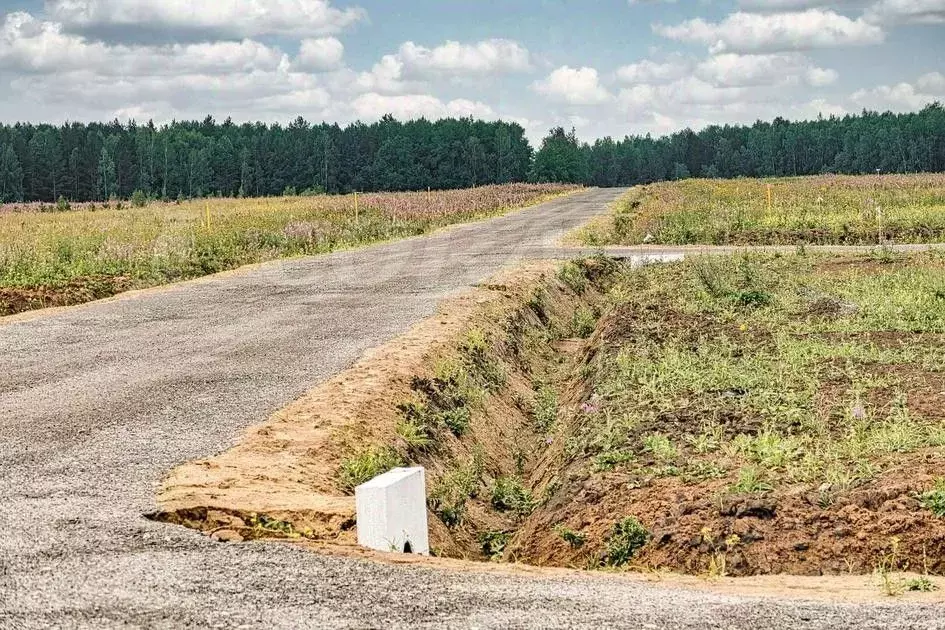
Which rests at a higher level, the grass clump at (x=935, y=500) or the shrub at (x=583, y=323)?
the grass clump at (x=935, y=500)

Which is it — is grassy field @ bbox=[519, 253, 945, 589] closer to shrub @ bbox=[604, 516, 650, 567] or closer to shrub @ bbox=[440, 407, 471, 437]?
shrub @ bbox=[604, 516, 650, 567]

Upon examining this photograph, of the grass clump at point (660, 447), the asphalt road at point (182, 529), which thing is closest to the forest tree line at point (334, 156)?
the asphalt road at point (182, 529)

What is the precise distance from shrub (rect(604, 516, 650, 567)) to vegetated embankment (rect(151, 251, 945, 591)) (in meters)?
0.01

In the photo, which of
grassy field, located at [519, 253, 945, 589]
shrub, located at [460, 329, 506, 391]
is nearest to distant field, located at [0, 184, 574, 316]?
shrub, located at [460, 329, 506, 391]

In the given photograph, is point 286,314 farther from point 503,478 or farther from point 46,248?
point 46,248

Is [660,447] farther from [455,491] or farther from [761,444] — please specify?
[455,491]

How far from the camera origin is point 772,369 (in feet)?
37.9

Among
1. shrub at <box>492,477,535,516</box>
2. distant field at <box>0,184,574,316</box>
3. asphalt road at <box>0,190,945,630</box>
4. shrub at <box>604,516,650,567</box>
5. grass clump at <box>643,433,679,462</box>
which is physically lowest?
shrub at <box>492,477,535,516</box>

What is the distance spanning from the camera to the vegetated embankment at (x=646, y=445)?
7066 millimetres

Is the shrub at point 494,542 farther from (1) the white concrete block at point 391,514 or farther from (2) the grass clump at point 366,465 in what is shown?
(1) the white concrete block at point 391,514

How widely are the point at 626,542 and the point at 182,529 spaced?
2830 mm

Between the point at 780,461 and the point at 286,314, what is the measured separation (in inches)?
378

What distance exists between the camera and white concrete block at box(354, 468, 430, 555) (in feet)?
22.0

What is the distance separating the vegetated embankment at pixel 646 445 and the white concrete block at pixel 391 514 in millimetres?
209
